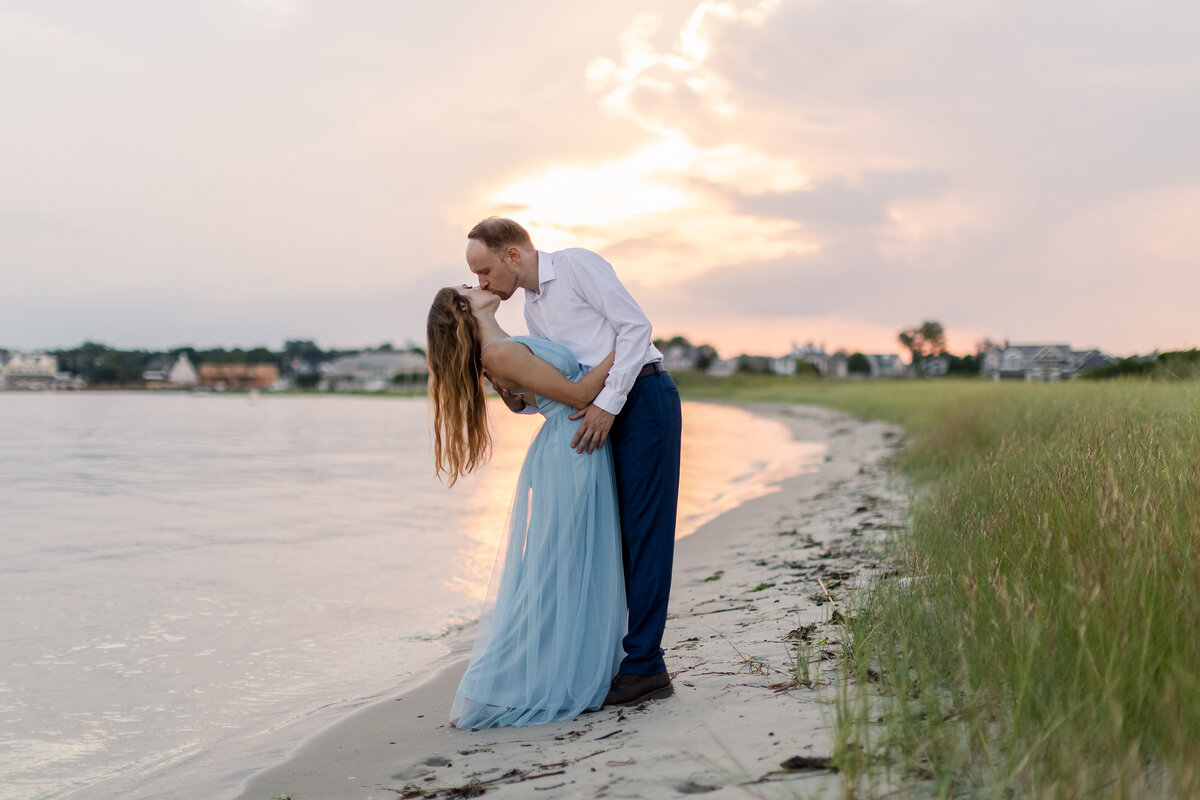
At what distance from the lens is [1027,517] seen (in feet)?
10.6

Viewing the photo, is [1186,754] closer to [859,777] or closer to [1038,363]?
[859,777]

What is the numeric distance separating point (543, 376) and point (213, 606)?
458 centimetres

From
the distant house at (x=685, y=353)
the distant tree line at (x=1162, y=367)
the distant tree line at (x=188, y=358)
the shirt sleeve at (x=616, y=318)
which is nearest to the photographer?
the shirt sleeve at (x=616, y=318)

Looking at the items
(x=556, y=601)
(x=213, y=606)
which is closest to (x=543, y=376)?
(x=556, y=601)

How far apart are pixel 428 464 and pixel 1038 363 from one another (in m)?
66.1

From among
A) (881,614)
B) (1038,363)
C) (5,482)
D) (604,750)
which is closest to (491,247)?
(604,750)

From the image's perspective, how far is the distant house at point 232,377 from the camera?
129 meters

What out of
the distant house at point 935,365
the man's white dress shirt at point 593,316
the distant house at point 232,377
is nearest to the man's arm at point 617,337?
the man's white dress shirt at point 593,316

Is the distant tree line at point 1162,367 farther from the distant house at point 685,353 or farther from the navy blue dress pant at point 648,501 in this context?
the distant house at point 685,353

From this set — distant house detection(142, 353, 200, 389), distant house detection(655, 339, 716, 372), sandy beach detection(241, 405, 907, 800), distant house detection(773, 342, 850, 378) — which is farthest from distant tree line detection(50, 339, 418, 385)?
sandy beach detection(241, 405, 907, 800)

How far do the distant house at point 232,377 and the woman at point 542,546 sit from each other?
136m

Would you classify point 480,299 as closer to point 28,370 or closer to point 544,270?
point 544,270

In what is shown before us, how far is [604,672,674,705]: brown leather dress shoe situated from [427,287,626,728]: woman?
8cm

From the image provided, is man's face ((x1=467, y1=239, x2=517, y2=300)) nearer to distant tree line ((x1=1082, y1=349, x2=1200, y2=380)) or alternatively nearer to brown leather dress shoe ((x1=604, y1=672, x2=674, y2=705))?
brown leather dress shoe ((x1=604, y1=672, x2=674, y2=705))
